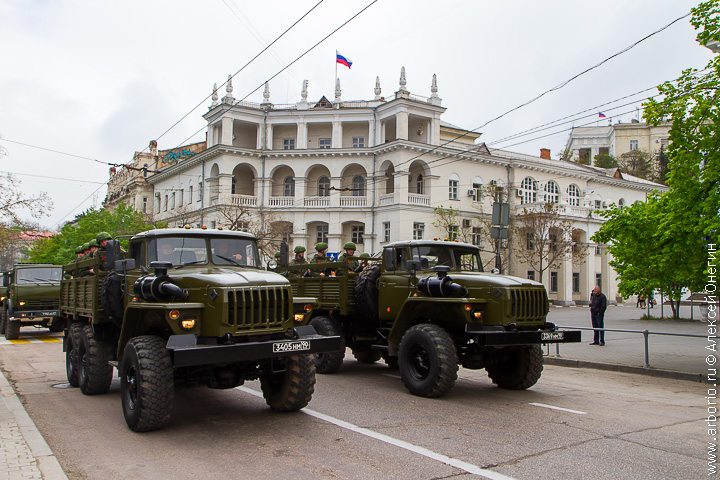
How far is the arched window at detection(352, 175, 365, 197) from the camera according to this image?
48853 millimetres

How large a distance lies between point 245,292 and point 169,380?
1.29m

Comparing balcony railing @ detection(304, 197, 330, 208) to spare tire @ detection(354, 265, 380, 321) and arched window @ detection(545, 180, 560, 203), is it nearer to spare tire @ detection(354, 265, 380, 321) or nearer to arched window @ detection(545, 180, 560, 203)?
arched window @ detection(545, 180, 560, 203)

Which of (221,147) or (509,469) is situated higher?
(221,147)

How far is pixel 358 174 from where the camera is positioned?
4959cm

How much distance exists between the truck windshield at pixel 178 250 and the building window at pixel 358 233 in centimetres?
3977

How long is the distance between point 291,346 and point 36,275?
16612 millimetres

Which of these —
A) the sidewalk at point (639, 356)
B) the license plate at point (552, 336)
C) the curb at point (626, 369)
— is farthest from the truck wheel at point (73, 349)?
the sidewalk at point (639, 356)

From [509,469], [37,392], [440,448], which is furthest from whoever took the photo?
[37,392]

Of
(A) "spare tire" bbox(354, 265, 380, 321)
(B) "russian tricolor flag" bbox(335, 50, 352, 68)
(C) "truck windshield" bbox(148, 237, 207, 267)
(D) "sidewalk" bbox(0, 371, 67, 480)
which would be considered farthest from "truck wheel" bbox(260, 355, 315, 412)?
(B) "russian tricolor flag" bbox(335, 50, 352, 68)

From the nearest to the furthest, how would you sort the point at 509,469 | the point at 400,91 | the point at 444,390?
the point at 509,469
the point at 444,390
the point at 400,91

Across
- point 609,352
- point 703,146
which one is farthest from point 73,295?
point 609,352

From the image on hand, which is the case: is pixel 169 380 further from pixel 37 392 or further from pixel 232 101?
pixel 232 101

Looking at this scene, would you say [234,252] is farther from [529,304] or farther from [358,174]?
[358,174]

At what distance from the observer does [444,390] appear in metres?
8.95
